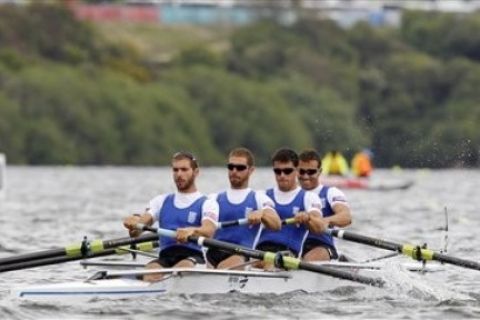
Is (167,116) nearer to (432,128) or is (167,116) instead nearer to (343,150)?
(343,150)

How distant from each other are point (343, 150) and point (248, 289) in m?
62.7

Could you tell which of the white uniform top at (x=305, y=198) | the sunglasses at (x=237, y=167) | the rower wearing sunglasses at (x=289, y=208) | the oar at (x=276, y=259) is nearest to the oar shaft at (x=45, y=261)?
the oar at (x=276, y=259)

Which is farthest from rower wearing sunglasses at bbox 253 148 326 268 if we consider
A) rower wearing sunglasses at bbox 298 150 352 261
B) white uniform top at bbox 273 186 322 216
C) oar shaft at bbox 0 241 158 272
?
oar shaft at bbox 0 241 158 272

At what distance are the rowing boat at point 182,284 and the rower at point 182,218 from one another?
169 mm

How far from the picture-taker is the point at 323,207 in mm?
18047

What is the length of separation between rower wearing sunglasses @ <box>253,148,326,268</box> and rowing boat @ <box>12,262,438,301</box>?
0.46 m

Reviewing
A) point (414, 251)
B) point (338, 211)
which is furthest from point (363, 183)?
point (414, 251)

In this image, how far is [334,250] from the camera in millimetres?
17938

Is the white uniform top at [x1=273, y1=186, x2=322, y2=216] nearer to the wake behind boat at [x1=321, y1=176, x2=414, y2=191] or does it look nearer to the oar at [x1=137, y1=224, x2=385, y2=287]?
the oar at [x1=137, y1=224, x2=385, y2=287]

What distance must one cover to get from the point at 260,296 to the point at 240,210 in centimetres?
95

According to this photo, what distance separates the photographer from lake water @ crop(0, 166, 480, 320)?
618 inches

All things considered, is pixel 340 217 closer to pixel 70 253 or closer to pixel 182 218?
pixel 182 218

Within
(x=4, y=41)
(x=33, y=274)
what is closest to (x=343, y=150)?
(x=4, y=41)

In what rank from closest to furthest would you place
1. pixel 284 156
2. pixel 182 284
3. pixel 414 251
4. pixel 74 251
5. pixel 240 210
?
pixel 182 284 < pixel 74 251 < pixel 240 210 < pixel 284 156 < pixel 414 251
